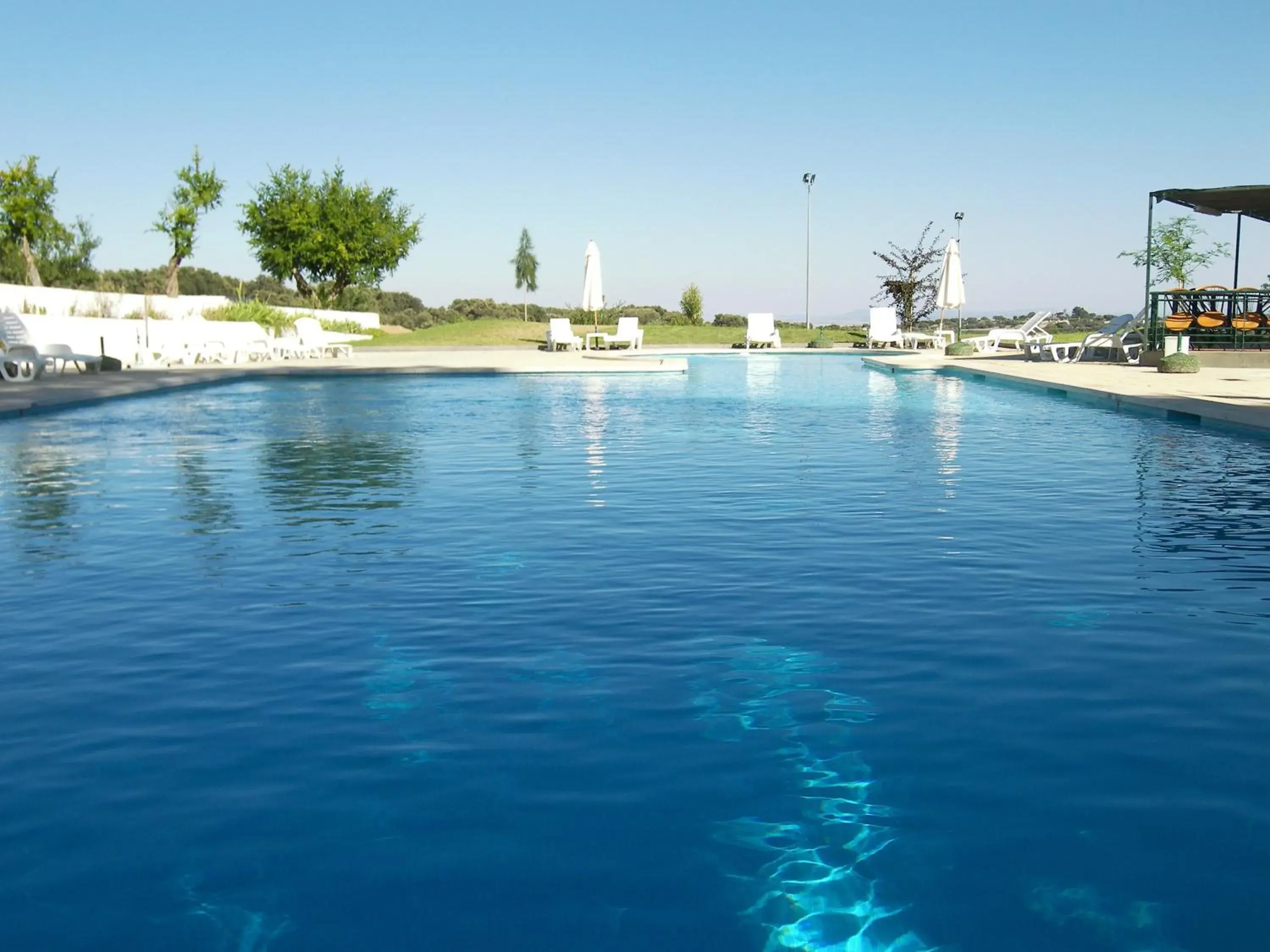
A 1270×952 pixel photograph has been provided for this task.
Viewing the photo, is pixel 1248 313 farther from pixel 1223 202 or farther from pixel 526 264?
pixel 526 264

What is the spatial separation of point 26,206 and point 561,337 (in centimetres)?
1917

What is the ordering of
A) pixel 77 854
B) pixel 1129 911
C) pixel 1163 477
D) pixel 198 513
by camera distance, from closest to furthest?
pixel 1129 911 < pixel 77 854 < pixel 198 513 < pixel 1163 477

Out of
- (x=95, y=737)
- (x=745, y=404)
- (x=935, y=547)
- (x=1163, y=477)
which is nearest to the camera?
(x=95, y=737)

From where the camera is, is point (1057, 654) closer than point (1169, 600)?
Yes

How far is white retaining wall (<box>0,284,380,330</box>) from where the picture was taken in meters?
26.5

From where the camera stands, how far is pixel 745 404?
53.5ft

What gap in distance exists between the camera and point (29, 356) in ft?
60.4

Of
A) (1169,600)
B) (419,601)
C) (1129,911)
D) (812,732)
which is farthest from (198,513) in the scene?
(1129,911)

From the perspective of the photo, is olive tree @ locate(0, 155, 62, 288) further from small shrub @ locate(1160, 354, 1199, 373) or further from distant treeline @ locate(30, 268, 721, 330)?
small shrub @ locate(1160, 354, 1199, 373)

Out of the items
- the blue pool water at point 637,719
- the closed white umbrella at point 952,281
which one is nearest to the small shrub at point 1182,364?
the blue pool water at point 637,719

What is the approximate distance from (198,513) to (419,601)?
306cm

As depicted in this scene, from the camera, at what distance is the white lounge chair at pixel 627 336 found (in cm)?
3388

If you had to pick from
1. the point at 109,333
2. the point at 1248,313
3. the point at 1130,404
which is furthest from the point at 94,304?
the point at 1248,313

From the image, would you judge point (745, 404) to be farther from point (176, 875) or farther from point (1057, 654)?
point (176, 875)
